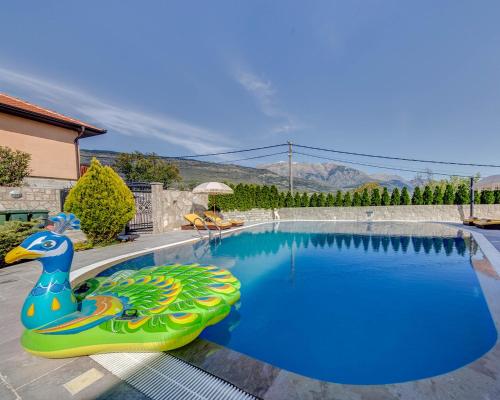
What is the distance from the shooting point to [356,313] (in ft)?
14.1

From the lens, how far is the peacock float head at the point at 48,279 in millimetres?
2682

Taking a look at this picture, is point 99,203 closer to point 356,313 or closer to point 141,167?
point 356,313

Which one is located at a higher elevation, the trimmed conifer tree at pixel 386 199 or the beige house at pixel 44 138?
the beige house at pixel 44 138

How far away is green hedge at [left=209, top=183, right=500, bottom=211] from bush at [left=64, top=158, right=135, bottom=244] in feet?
31.5

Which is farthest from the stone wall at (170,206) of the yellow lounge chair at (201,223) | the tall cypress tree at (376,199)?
the tall cypress tree at (376,199)

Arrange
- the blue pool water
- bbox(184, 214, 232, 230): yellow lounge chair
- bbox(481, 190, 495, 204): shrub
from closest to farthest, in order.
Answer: the blue pool water
bbox(184, 214, 232, 230): yellow lounge chair
bbox(481, 190, 495, 204): shrub

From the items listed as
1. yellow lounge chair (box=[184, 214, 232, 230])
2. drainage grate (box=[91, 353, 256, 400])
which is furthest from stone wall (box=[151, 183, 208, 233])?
drainage grate (box=[91, 353, 256, 400])

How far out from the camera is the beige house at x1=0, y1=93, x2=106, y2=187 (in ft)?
38.8

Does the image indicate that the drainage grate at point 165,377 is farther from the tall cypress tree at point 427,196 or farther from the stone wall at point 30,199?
the tall cypress tree at point 427,196

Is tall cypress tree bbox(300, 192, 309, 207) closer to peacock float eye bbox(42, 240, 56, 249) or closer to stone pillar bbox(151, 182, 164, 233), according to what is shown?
stone pillar bbox(151, 182, 164, 233)

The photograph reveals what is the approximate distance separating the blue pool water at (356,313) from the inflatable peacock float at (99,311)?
2.56 feet

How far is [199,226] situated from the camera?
13.9 m

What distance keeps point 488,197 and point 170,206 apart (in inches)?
977

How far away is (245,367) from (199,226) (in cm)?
1196
